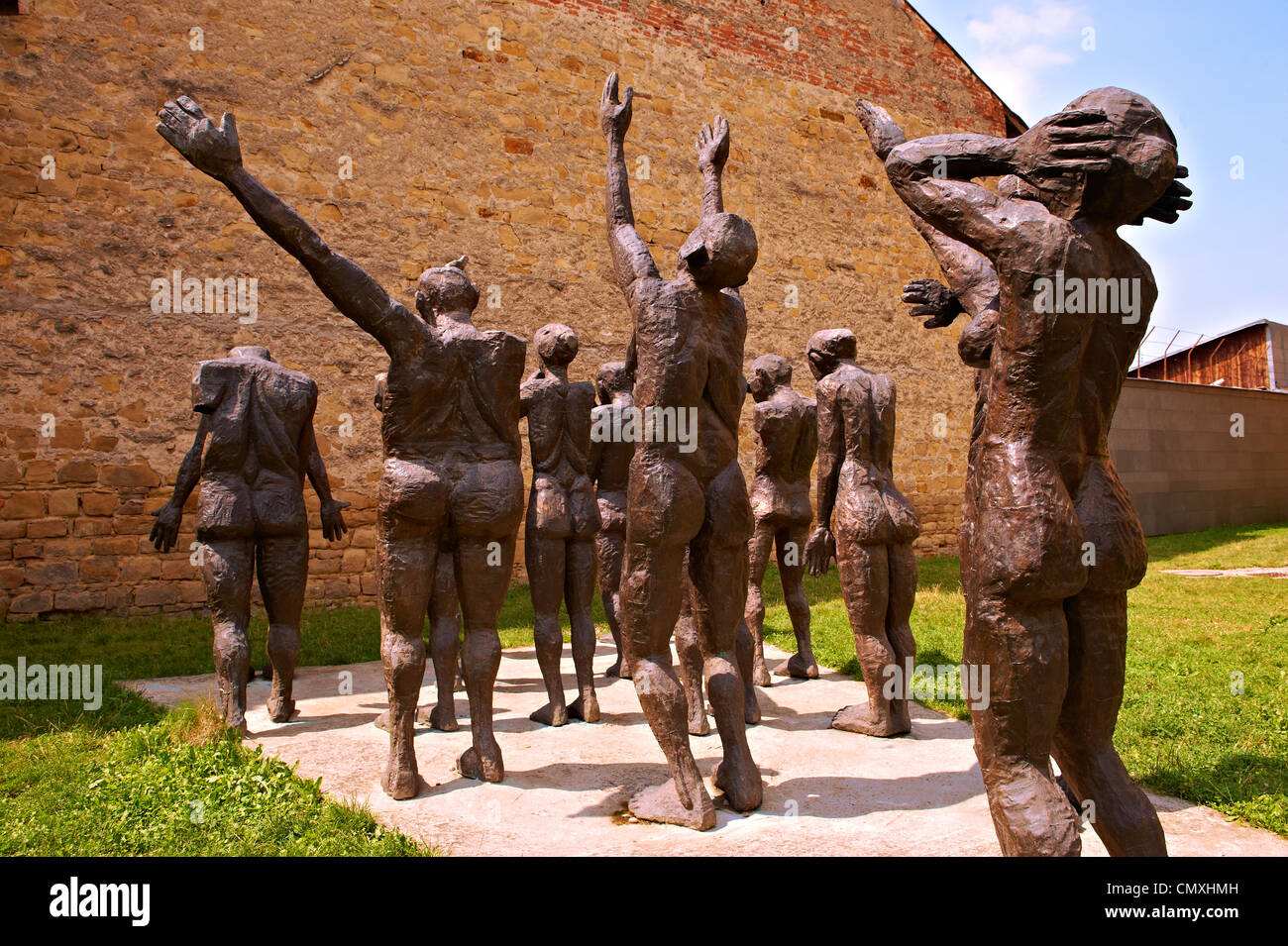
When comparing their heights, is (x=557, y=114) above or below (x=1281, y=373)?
above

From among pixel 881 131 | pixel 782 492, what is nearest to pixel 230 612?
pixel 782 492

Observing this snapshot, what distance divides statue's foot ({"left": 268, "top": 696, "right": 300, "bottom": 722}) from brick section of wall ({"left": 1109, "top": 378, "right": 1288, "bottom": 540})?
1465 centimetres

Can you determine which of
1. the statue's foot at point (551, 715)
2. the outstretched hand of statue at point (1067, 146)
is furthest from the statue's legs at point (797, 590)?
the outstretched hand of statue at point (1067, 146)

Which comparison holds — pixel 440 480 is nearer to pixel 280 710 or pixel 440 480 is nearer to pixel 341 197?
pixel 280 710

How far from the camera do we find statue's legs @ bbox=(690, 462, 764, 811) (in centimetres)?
366

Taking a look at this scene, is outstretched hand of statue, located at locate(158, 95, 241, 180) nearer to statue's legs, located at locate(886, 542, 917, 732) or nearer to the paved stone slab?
the paved stone slab

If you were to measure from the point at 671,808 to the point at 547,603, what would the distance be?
6.89ft

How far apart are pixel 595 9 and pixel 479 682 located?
997cm

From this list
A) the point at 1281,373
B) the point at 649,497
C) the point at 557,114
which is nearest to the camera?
the point at 649,497

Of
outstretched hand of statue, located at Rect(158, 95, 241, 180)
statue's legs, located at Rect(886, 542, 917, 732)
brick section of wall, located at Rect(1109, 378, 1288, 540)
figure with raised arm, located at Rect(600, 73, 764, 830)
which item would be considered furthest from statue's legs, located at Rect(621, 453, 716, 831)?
brick section of wall, located at Rect(1109, 378, 1288, 540)

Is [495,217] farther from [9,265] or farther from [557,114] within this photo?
[9,265]

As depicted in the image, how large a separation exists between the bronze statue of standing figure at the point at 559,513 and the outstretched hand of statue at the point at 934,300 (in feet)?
8.72
